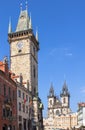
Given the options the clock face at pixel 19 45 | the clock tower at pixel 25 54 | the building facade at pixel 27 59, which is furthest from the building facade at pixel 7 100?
the clock face at pixel 19 45

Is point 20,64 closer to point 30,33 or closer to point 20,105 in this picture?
point 30,33

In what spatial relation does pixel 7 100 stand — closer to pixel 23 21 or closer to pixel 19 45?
pixel 19 45

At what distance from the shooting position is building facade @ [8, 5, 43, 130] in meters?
89.6

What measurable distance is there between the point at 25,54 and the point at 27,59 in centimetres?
172

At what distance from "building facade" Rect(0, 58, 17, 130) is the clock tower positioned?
58.0 feet

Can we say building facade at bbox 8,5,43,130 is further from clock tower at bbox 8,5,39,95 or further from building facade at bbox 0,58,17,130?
building facade at bbox 0,58,17,130

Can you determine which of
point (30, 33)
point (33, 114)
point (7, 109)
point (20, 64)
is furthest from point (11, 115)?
point (30, 33)

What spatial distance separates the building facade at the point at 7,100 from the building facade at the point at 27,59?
15533 mm

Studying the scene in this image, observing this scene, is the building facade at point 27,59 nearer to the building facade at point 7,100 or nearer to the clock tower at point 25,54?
the clock tower at point 25,54

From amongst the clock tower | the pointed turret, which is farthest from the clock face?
the pointed turret

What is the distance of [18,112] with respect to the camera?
75500 millimetres

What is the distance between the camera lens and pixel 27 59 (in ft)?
305

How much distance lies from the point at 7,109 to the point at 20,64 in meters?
26.9

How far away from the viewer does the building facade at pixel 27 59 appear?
89637 mm
